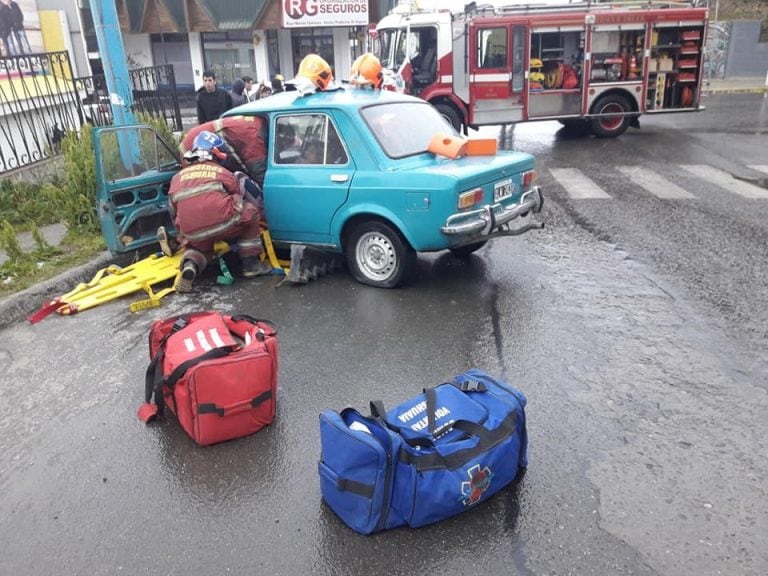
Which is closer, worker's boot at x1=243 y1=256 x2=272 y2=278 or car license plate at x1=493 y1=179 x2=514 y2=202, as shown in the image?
car license plate at x1=493 y1=179 x2=514 y2=202

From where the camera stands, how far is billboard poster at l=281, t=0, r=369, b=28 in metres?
22.6

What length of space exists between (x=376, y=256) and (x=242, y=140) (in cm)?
190

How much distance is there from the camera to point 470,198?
Result: 5441 mm

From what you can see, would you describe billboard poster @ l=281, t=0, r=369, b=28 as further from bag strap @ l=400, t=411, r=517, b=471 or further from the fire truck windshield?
bag strap @ l=400, t=411, r=517, b=471

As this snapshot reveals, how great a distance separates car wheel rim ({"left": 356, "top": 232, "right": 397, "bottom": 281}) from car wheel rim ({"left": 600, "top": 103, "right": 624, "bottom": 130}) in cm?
1046

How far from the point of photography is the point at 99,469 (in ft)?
11.9

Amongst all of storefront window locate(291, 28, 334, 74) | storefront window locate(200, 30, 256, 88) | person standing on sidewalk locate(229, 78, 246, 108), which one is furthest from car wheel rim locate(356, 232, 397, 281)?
storefront window locate(291, 28, 334, 74)

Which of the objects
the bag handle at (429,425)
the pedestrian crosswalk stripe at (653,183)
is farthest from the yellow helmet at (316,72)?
the pedestrian crosswalk stripe at (653,183)

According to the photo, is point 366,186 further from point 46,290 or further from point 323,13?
point 323,13

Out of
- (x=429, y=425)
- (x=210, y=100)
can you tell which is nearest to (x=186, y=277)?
(x=429, y=425)

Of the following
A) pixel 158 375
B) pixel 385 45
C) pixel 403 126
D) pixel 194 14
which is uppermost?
pixel 194 14

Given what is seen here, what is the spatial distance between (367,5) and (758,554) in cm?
2378

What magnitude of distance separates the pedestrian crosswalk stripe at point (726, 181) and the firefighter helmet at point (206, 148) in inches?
285

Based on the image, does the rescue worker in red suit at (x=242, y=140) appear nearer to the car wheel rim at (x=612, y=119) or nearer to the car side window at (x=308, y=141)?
the car side window at (x=308, y=141)
